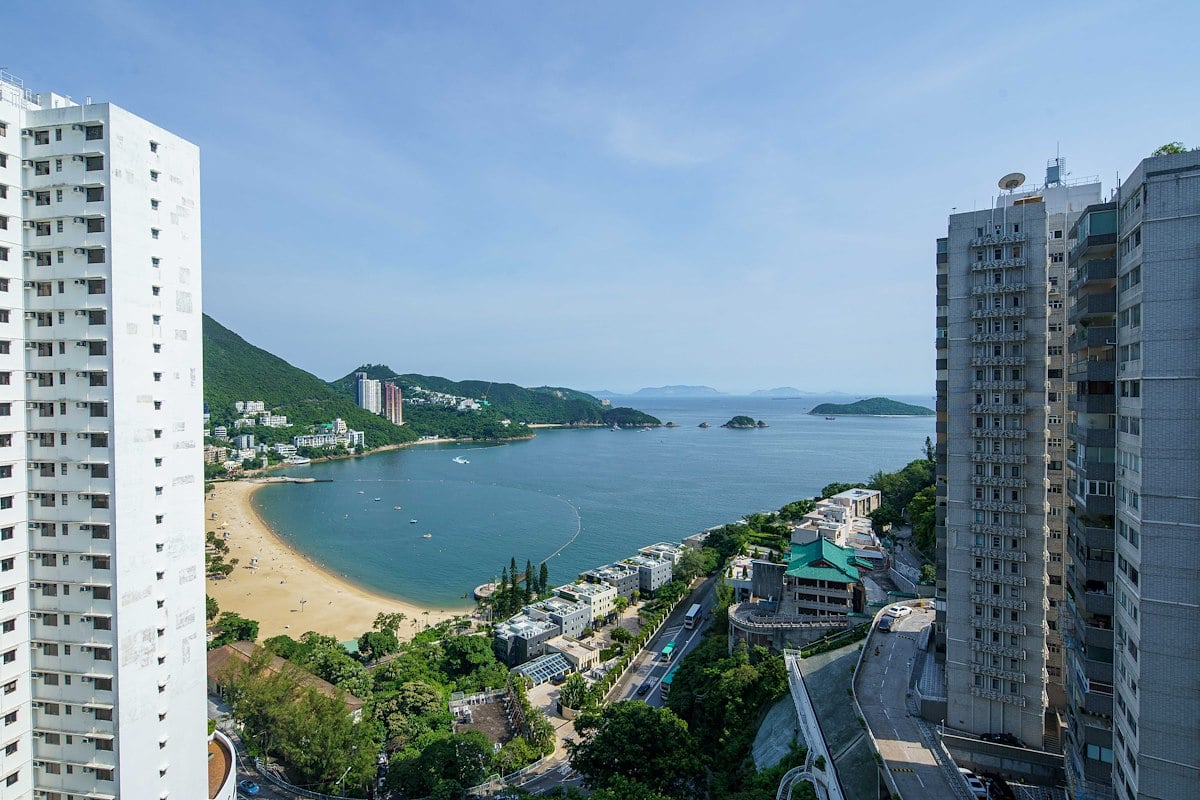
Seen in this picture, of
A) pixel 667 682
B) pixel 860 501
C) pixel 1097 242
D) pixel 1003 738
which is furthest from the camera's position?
pixel 860 501

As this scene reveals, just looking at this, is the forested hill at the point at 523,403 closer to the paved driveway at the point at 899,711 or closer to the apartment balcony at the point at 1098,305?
the paved driveway at the point at 899,711

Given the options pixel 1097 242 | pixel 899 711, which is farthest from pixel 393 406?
pixel 1097 242

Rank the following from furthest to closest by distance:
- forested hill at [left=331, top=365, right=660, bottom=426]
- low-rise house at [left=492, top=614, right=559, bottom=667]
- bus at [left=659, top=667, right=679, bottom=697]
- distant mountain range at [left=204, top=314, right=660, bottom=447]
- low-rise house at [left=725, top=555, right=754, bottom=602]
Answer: forested hill at [left=331, top=365, right=660, bottom=426] → distant mountain range at [left=204, top=314, right=660, bottom=447] → low-rise house at [left=492, top=614, right=559, bottom=667] → low-rise house at [left=725, top=555, right=754, bottom=602] → bus at [left=659, top=667, right=679, bottom=697]

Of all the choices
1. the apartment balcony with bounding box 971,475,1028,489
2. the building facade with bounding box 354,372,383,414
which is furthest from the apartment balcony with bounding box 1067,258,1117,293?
the building facade with bounding box 354,372,383,414

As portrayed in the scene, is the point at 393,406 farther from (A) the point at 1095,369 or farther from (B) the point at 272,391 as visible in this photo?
(A) the point at 1095,369

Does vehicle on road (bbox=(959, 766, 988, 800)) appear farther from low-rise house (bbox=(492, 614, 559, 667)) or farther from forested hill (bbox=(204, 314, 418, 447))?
forested hill (bbox=(204, 314, 418, 447))

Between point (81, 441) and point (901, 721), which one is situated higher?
point (81, 441)

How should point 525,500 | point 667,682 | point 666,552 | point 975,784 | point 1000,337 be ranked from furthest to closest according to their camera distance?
1. point 525,500
2. point 666,552
3. point 667,682
4. point 1000,337
5. point 975,784
